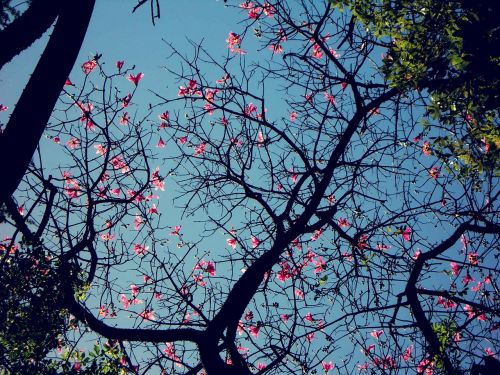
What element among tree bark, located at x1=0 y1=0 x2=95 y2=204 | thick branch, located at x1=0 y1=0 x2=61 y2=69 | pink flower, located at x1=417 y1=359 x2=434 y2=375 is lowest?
pink flower, located at x1=417 y1=359 x2=434 y2=375

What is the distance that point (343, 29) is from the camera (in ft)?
18.3

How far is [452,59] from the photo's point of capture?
4.17 m

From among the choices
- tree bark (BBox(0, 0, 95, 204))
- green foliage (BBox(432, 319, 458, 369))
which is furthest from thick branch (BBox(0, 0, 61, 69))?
green foliage (BBox(432, 319, 458, 369))

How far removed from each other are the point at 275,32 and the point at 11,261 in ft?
15.7

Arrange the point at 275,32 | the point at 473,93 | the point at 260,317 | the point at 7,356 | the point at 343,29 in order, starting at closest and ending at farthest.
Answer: the point at 7,356 → the point at 473,93 → the point at 260,317 → the point at 343,29 → the point at 275,32

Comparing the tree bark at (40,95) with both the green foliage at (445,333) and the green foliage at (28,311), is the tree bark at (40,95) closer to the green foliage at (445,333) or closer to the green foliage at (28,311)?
the green foliage at (28,311)

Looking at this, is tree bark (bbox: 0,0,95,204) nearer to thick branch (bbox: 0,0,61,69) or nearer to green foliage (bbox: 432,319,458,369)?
thick branch (bbox: 0,0,61,69)

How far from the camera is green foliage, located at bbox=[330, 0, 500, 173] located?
415 cm

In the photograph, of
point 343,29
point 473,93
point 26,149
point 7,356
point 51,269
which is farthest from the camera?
point 343,29

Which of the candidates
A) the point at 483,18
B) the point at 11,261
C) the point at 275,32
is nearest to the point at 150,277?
the point at 11,261

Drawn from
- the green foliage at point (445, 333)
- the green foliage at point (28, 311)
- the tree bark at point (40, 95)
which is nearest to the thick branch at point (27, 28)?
the tree bark at point (40, 95)

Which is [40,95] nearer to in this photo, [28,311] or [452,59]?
[28,311]

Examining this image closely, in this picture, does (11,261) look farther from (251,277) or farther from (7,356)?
(251,277)

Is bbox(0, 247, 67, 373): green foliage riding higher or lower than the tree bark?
lower
